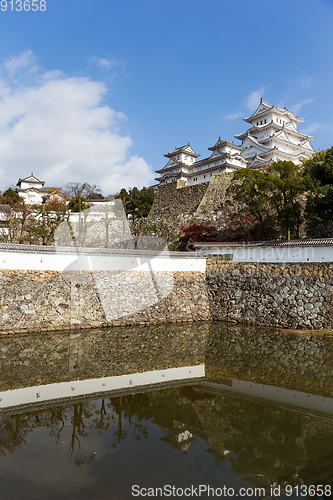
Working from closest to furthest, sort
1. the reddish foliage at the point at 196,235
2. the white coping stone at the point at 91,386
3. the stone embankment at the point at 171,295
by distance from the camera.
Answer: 1. the white coping stone at the point at 91,386
2. the stone embankment at the point at 171,295
3. the reddish foliage at the point at 196,235

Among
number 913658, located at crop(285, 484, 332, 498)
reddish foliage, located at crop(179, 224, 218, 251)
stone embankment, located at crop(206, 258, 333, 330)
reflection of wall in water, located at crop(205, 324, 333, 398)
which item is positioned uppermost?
reddish foliage, located at crop(179, 224, 218, 251)

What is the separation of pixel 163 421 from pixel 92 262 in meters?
8.28

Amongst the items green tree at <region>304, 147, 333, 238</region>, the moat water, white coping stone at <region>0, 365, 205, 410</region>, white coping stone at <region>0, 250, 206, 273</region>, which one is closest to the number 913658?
the moat water

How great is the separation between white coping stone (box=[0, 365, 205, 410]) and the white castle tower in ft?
70.5

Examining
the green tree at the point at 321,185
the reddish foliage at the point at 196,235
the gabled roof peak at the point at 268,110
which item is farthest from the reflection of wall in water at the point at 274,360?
the gabled roof peak at the point at 268,110

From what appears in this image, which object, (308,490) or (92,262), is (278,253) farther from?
(308,490)

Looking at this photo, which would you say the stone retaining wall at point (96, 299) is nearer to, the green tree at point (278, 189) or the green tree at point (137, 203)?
the green tree at point (278, 189)

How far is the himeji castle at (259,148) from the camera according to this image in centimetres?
2635

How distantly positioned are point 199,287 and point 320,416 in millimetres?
9445

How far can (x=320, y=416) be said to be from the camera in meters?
5.52

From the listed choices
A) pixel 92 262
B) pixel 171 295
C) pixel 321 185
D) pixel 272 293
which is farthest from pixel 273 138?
pixel 92 262

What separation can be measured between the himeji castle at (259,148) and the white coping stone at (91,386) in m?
21.4

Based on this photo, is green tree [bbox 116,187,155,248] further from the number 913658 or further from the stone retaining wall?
the number 913658

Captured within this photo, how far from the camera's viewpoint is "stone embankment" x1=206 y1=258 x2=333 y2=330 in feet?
40.0
